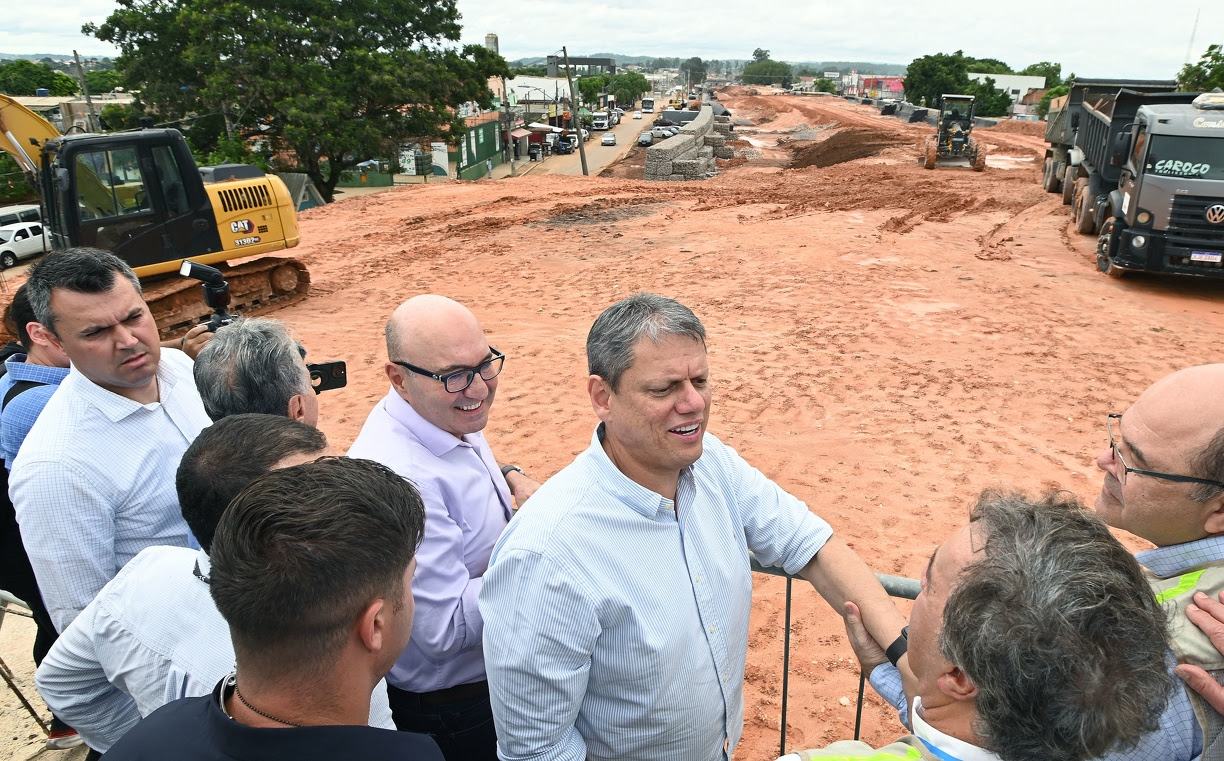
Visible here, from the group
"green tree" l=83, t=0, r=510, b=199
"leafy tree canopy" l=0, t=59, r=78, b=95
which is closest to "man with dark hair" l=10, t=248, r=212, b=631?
"green tree" l=83, t=0, r=510, b=199

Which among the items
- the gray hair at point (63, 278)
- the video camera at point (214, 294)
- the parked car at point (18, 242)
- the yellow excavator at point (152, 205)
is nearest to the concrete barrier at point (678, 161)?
the yellow excavator at point (152, 205)

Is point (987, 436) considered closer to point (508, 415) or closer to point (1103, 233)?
point (508, 415)

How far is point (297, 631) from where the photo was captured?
1403 millimetres

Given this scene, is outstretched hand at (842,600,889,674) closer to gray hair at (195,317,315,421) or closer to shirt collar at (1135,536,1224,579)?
shirt collar at (1135,536,1224,579)

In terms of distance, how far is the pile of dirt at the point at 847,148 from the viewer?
105 ft

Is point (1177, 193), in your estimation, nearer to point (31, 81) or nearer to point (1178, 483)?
point (1178, 483)

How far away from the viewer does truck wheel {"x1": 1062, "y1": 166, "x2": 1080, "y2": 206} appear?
17.9 meters

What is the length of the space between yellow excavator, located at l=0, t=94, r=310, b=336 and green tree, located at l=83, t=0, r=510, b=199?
44.6 feet

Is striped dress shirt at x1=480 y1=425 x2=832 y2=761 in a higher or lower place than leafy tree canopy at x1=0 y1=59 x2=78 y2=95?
lower

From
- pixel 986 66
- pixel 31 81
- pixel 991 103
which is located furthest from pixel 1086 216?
pixel 986 66

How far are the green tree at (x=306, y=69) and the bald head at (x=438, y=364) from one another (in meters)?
23.4

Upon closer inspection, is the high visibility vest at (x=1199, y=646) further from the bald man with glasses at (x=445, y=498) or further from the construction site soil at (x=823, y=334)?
the construction site soil at (x=823, y=334)

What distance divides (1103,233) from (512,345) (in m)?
10.5

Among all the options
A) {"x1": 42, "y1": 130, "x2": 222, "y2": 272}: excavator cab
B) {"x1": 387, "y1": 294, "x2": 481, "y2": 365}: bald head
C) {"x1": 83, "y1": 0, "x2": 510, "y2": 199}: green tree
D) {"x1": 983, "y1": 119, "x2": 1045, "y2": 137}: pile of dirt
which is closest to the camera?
{"x1": 387, "y1": 294, "x2": 481, "y2": 365}: bald head
